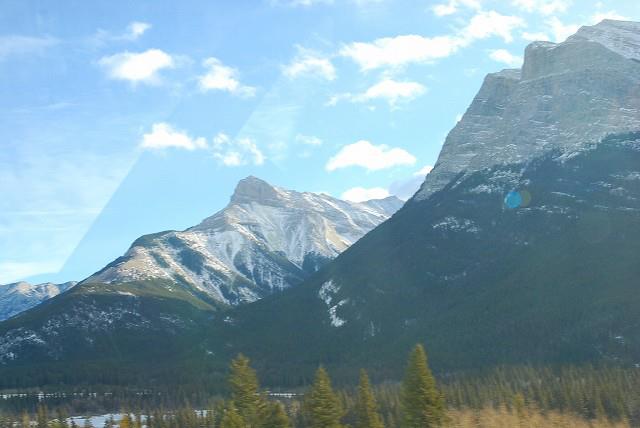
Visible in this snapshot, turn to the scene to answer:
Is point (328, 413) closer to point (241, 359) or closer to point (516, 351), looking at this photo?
point (241, 359)

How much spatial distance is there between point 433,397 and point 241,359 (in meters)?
22.4

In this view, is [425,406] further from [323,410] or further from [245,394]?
[245,394]

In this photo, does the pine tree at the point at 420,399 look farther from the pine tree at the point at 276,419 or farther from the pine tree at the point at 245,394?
the pine tree at the point at 245,394

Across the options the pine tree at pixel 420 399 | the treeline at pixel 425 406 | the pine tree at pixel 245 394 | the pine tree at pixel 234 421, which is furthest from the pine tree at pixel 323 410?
the pine tree at pixel 245 394

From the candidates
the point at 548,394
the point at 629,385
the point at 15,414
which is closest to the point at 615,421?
the point at 548,394

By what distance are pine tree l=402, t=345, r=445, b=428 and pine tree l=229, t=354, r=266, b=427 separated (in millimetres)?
16864

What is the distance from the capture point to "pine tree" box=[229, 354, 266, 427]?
46344 mm

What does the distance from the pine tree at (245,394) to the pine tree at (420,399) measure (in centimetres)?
1686

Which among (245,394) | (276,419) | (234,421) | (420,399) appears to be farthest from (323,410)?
(245,394)

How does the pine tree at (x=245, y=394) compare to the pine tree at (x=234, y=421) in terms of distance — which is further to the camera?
the pine tree at (x=245, y=394)

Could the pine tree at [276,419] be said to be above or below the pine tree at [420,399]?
below

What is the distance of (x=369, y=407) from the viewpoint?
166 ft

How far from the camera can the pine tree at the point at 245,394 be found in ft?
152

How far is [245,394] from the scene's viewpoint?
47.6 meters
